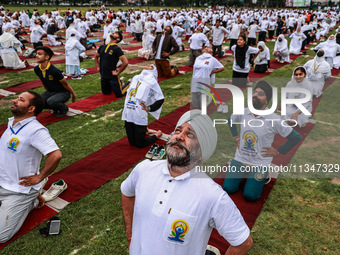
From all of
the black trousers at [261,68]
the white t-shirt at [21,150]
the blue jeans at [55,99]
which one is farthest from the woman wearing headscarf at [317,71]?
the white t-shirt at [21,150]

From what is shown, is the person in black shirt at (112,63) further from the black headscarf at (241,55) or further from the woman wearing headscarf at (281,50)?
the woman wearing headscarf at (281,50)

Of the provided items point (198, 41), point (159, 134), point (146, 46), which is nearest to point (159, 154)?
point (159, 134)

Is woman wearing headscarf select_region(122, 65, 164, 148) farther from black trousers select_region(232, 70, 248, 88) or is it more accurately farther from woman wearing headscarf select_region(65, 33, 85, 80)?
woman wearing headscarf select_region(65, 33, 85, 80)

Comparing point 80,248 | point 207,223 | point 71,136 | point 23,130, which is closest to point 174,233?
point 207,223

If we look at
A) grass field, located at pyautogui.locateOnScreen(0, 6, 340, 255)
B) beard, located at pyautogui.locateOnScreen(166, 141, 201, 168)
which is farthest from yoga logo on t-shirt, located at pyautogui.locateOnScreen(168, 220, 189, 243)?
grass field, located at pyautogui.locateOnScreen(0, 6, 340, 255)

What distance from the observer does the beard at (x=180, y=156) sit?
1.76 m

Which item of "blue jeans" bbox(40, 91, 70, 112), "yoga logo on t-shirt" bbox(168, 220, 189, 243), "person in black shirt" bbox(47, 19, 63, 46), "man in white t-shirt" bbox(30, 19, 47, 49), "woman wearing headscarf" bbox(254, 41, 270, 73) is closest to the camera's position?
"yoga logo on t-shirt" bbox(168, 220, 189, 243)

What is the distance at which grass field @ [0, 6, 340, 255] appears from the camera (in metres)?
3.11

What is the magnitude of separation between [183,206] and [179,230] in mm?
161

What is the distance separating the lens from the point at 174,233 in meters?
1.66

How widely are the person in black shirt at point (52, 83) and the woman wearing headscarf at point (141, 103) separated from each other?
197cm

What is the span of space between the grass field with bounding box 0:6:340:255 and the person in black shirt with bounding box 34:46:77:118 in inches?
19.5

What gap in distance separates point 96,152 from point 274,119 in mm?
3440

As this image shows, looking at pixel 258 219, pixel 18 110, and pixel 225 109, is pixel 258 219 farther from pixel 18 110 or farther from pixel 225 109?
pixel 225 109
